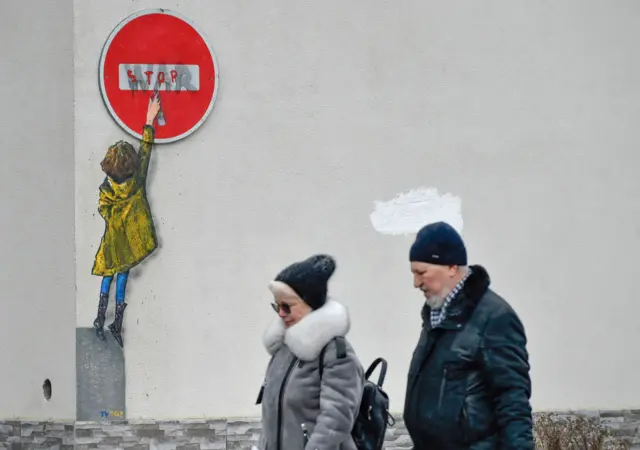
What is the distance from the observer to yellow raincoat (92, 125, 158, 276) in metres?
7.94

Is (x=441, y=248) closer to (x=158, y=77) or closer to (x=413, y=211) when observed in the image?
(x=413, y=211)

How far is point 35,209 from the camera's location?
8789 mm

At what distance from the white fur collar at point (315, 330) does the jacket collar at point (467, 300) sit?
0.65m

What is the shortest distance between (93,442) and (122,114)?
218 centimetres

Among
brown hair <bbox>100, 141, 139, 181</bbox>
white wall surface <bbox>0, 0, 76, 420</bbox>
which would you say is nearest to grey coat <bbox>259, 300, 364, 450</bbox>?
brown hair <bbox>100, 141, 139, 181</bbox>

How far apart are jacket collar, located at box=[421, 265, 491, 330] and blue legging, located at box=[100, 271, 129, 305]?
3.65 meters

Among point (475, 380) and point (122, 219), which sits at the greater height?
point (122, 219)

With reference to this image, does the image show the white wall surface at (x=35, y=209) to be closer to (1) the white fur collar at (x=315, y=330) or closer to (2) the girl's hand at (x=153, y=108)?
(2) the girl's hand at (x=153, y=108)

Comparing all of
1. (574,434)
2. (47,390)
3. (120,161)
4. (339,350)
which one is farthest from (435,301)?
(47,390)

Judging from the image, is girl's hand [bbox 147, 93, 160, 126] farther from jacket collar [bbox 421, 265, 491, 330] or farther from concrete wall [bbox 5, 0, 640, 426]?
jacket collar [bbox 421, 265, 491, 330]

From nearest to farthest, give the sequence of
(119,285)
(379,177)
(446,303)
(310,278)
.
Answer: (446,303), (310,278), (119,285), (379,177)

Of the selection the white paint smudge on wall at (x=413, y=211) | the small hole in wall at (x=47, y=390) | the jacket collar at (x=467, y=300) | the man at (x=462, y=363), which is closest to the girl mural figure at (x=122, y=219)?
the small hole in wall at (x=47, y=390)

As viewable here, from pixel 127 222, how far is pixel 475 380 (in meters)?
3.86

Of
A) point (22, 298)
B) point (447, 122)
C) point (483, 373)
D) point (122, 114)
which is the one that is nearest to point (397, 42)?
point (447, 122)
